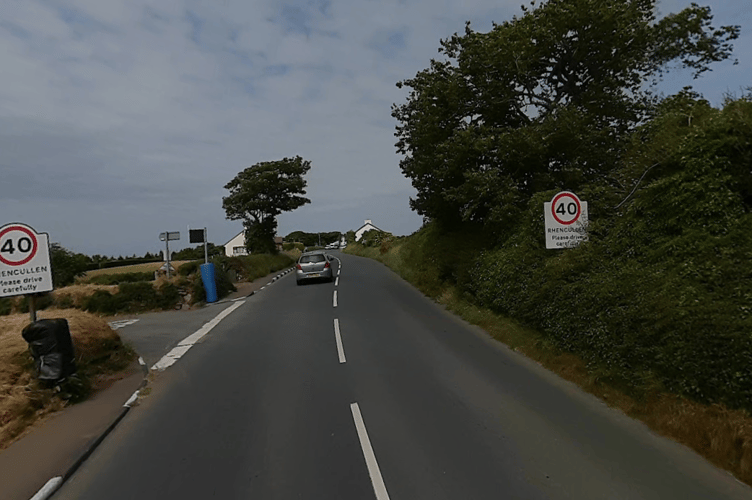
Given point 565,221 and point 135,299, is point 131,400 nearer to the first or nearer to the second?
point 565,221

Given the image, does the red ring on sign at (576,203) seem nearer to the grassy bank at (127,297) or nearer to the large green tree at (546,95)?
the large green tree at (546,95)

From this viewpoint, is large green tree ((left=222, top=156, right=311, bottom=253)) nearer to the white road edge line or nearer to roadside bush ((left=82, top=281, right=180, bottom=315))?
roadside bush ((left=82, top=281, right=180, bottom=315))

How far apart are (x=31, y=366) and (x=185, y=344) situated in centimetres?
388

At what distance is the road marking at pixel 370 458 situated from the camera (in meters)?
3.88

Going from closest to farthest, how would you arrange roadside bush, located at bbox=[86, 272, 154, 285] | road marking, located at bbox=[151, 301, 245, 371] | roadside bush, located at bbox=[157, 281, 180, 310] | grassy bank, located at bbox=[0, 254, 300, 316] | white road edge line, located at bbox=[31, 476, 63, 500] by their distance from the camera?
white road edge line, located at bbox=[31, 476, 63, 500] < road marking, located at bbox=[151, 301, 245, 371] < grassy bank, located at bbox=[0, 254, 300, 316] < roadside bush, located at bbox=[157, 281, 180, 310] < roadside bush, located at bbox=[86, 272, 154, 285]

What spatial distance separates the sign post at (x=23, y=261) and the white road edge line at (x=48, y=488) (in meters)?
3.44

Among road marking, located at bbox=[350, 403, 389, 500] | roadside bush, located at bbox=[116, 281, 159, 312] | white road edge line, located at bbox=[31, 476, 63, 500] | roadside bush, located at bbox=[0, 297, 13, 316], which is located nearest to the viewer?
road marking, located at bbox=[350, 403, 389, 500]

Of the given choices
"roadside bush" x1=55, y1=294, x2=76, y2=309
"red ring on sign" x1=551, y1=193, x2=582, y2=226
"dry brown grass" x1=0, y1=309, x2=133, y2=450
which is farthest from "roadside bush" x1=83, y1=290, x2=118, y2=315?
"red ring on sign" x1=551, y1=193, x2=582, y2=226

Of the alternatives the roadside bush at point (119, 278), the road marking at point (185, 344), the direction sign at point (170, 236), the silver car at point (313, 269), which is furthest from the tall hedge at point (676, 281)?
the roadside bush at point (119, 278)

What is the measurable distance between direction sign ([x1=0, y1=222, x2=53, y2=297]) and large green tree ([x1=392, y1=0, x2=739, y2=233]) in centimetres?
956

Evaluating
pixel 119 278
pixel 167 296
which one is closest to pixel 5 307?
pixel 167 296

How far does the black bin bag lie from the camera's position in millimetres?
6395

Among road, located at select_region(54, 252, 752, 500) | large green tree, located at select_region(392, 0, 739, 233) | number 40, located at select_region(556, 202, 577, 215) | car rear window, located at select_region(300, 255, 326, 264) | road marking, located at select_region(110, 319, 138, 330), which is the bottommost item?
road, located at select_region(54, 252, 752, 500)

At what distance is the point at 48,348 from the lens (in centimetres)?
640
